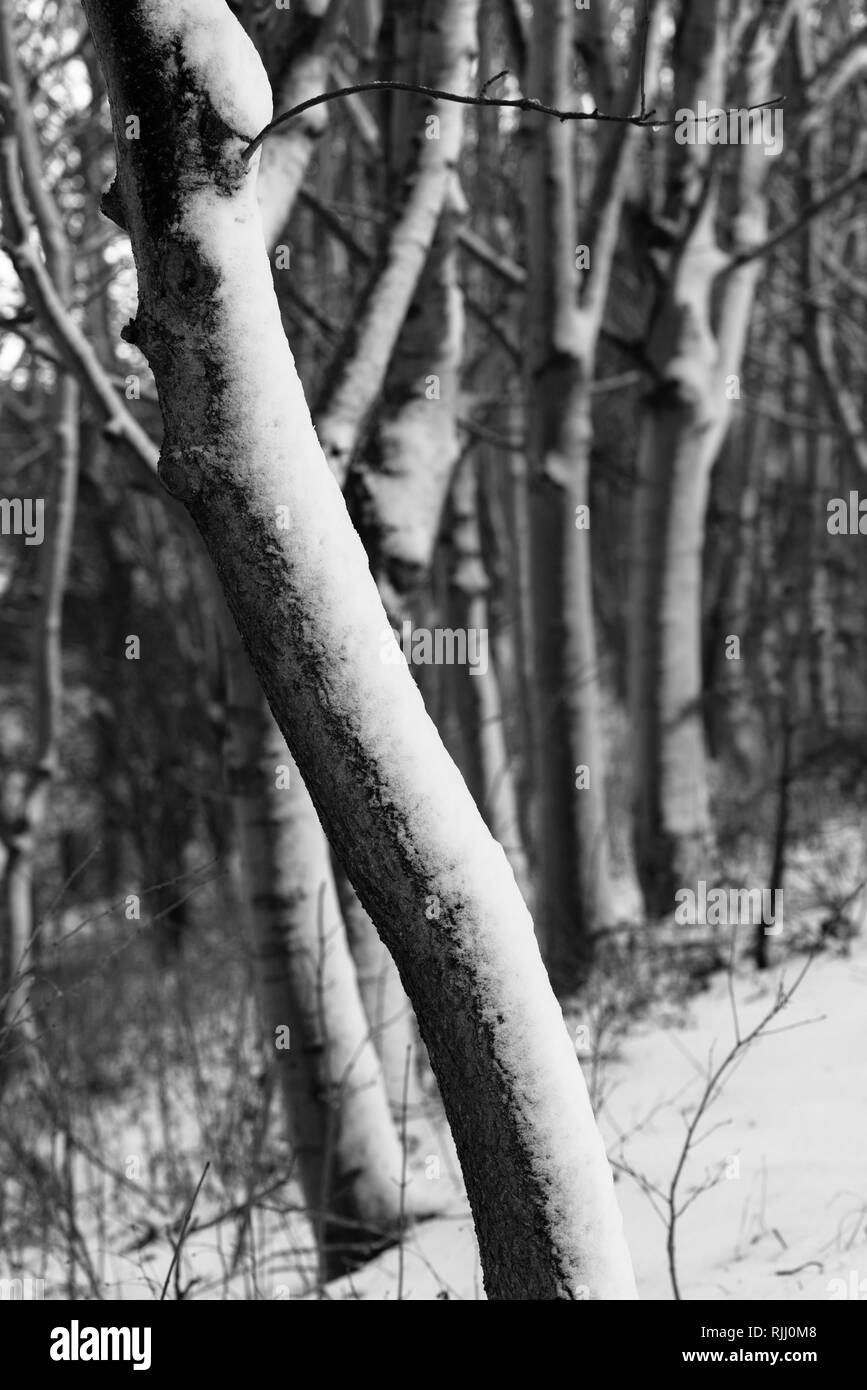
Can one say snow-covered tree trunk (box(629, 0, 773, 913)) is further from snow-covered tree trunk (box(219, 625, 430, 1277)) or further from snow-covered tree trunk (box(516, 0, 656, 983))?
snow-covered tree trunk (box(219, 625, 430, 1277))

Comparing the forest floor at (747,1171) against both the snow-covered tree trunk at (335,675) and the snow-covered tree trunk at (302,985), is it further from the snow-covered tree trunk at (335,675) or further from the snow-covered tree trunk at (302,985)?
the snow-covered tree trunk at (335,675)

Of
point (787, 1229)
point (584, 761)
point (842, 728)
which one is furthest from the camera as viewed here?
point (842, 728)

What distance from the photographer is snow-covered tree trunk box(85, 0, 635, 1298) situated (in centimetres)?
167

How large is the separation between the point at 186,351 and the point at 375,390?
1737mm

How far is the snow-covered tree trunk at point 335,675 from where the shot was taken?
167 centimetres

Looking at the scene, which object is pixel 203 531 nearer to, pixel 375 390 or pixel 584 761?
pixel 375 390

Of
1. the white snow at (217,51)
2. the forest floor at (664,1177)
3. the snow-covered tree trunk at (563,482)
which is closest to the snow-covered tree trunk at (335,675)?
the white snow at (217,51)

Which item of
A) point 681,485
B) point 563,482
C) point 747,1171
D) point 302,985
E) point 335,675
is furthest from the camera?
point 681,485

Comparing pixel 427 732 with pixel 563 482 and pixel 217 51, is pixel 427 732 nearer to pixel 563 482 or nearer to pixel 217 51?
pixel 217 51

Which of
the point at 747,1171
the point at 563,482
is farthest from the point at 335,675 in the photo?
the point at 563,482

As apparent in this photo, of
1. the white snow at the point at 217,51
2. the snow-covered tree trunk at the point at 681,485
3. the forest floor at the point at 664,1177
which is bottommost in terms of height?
the forest floor at the point at 664,1177

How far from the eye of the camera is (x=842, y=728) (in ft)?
25.2

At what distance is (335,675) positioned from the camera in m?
1.68
